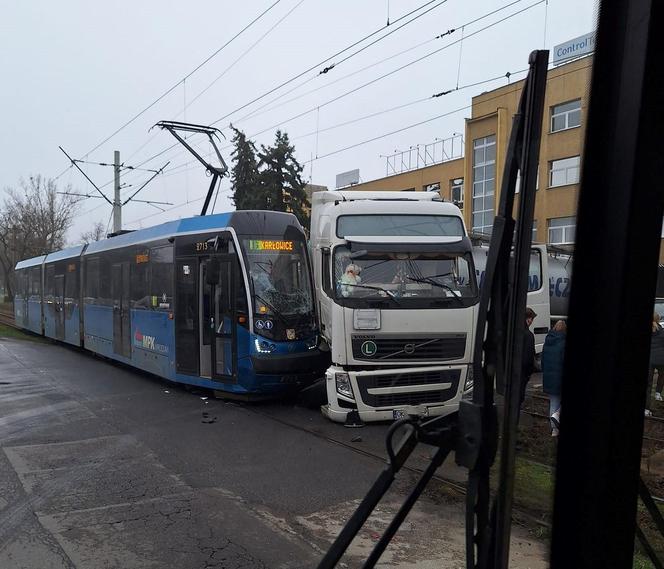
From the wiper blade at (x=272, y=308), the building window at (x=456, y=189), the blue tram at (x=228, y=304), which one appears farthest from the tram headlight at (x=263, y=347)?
the building window at (x=456, y=189)

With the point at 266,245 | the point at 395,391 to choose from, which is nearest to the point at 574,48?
the point at 395,391

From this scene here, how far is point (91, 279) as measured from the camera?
15.6 m

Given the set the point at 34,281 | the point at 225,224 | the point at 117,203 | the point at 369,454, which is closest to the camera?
the point at 369,454

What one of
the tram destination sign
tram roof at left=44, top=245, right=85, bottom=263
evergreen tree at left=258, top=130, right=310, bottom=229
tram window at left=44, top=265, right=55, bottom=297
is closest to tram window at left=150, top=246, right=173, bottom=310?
the tram destination sign

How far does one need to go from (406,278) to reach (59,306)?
1404 cm

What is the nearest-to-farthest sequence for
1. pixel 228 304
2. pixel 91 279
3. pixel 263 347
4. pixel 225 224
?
pixel 263 347
pixel 228 304
pixel 225 224
pixel 91 279

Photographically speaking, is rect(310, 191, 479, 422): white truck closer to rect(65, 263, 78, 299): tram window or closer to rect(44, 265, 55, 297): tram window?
rect(65, 263, 78, 299): tram window

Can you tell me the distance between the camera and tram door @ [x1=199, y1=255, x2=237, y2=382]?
945 cm

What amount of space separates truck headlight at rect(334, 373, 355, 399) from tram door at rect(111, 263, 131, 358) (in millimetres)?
6171

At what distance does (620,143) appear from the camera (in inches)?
63.5

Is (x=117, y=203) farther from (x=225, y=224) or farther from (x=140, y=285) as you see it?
(x=225, y=224)

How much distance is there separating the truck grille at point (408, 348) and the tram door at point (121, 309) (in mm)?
6453

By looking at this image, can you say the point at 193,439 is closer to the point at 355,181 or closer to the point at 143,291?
the point at 143,291

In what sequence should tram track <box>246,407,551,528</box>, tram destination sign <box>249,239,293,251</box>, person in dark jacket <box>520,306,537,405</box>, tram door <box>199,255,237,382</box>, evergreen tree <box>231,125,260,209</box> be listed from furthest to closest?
evergreen tree <box>231,125,260,209</box>, tram destination sign <box>249,239,293,251</box>, tram door <box>199,255,237,382</box>, tram track <box>246,407,551,528</box>, person in dark jacket <box>520,306,537,405</box>
